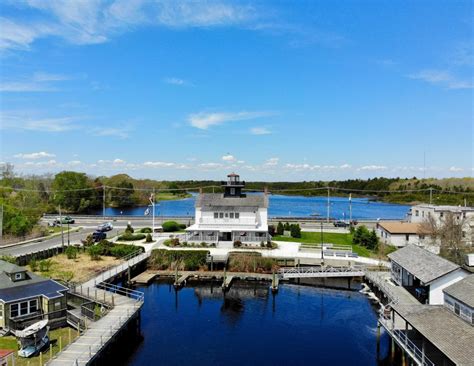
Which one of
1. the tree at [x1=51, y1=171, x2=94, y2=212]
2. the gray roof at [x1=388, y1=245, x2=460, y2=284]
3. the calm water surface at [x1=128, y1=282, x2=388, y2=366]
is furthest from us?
the tree at [x1=51, y1=171, x2=94, y2=212]

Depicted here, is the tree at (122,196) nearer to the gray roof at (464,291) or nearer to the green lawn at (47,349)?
the green lawn at (47,349)

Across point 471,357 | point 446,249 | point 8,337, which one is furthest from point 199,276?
point 471,357

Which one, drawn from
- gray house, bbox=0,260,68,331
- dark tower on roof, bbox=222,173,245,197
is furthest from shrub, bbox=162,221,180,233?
gray house, bbox=0,260,68,331

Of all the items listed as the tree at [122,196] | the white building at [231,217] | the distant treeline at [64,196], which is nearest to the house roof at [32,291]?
the white building at [231,217]

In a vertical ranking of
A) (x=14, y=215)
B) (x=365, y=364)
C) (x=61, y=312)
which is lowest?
(x=365, y=364)

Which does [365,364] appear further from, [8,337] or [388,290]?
[8,337]

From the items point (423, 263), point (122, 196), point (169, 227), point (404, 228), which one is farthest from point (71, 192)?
point (423, 263)

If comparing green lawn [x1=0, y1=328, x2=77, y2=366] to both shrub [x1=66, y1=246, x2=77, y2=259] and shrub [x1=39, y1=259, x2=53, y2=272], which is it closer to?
shrub [x1=39, y1=259, x2=53, y2=272]
